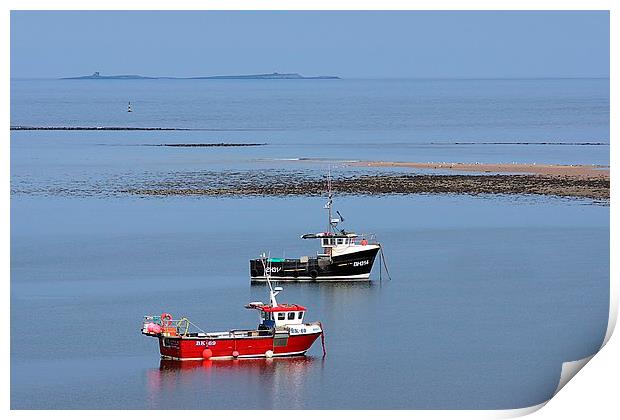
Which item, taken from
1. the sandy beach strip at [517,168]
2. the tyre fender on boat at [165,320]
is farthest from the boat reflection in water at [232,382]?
the sandy beach strip at [517,168]

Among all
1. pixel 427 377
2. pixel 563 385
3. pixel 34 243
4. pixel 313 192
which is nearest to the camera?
pixel 563 385

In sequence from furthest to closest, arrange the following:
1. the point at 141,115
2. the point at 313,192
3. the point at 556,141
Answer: the point at 141,115, the point at 556,141, the point at 313,192

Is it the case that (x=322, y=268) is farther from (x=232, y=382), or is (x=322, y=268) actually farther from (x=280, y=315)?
(x=232, y=382)

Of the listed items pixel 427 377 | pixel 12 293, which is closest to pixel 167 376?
pixel 427 377

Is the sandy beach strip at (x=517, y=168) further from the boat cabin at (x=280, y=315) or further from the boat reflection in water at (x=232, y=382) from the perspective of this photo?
the boat reflection in water at (x=232, y=382)

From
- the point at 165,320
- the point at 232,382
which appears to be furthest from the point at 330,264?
the point at 232,382

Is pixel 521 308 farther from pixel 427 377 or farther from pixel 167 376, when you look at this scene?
pixel 167 376
